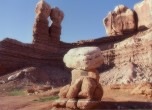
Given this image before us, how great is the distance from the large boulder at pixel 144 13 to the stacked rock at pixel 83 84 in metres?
49.7

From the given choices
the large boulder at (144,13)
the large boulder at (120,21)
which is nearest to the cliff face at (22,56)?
the large boulder at (120,21)

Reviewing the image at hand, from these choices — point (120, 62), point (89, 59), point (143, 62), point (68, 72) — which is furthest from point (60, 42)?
point (89, 59)

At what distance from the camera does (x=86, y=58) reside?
1800cm

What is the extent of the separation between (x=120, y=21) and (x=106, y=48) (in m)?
13.8

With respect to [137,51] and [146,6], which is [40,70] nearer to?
[137,51]

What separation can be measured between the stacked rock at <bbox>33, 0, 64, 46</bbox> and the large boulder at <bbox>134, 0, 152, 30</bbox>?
53.8 ft

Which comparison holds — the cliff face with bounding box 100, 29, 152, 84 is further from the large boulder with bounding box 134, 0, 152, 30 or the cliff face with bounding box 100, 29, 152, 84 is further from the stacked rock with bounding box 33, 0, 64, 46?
the large boulder with bounding box 134, 0, 152, 30

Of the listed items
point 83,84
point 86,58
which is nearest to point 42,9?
point 86,58

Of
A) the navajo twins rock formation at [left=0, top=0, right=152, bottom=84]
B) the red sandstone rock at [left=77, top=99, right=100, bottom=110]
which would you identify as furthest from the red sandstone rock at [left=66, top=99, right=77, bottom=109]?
the navajo twins rock formation at [left=0, top=0, right=152, bottom=84]

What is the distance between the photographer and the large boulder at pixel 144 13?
2689 inches

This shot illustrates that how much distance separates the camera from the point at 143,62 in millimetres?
50688

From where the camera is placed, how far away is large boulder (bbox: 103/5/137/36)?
70875mm

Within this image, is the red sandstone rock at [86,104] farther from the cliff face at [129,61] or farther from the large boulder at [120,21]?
the large boulder at [120,21]

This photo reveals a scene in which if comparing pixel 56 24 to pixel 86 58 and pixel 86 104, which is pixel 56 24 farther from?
pixel 86 104
